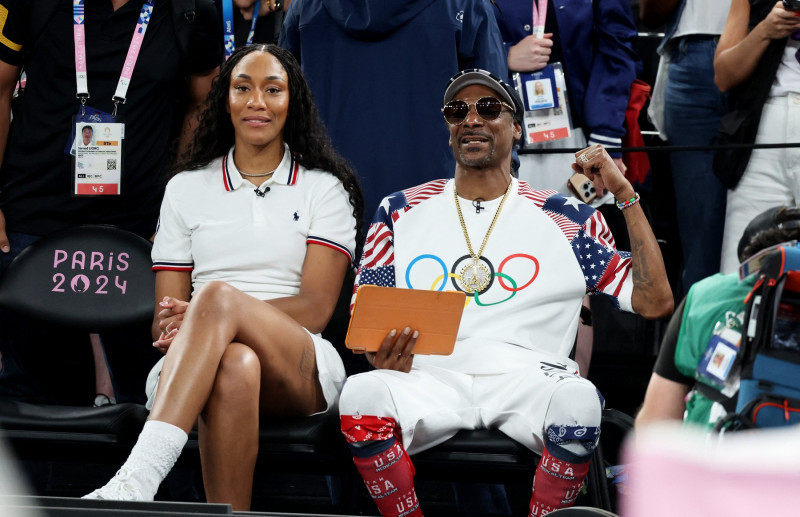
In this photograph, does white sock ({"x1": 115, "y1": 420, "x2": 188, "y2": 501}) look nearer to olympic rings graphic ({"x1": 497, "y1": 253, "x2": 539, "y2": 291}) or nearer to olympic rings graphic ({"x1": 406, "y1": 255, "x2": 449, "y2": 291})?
olympic rings graphic ({"x1": 406, "y1": 255, "x2": 449, "y2": 291})

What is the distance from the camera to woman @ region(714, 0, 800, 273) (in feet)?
11.4

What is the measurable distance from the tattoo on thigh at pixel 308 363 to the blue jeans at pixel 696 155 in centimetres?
153

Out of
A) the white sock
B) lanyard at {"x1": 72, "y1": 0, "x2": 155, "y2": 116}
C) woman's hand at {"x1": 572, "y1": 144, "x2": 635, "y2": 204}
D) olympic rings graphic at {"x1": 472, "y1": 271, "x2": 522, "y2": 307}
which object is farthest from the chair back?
woman's hand at {"x1": 572, "y1": 144, "x2": 635, "y2": 204}

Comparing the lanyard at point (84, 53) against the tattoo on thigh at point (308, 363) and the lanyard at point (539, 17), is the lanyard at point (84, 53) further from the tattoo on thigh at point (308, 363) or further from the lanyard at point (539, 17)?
the lanyard at point (539, 17)

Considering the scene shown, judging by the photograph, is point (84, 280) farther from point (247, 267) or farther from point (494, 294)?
point (494, 294)

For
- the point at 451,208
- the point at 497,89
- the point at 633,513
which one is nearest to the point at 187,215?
the point at 451,208

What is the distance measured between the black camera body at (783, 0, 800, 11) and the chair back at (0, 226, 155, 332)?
2191mm

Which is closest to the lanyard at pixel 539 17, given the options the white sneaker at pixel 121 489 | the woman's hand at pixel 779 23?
the woman's hand at pixel 779 23

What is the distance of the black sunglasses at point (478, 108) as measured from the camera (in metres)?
3.20

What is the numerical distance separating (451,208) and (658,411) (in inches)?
58.1

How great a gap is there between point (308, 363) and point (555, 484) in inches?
29.6

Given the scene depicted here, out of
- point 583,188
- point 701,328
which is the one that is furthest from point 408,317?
point 583,188

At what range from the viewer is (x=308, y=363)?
2857mm

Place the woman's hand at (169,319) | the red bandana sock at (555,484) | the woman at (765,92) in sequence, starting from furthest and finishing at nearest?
the woman at (765,92)
the woman's hand at (169,319)
the red bandana sock at (555,484)
